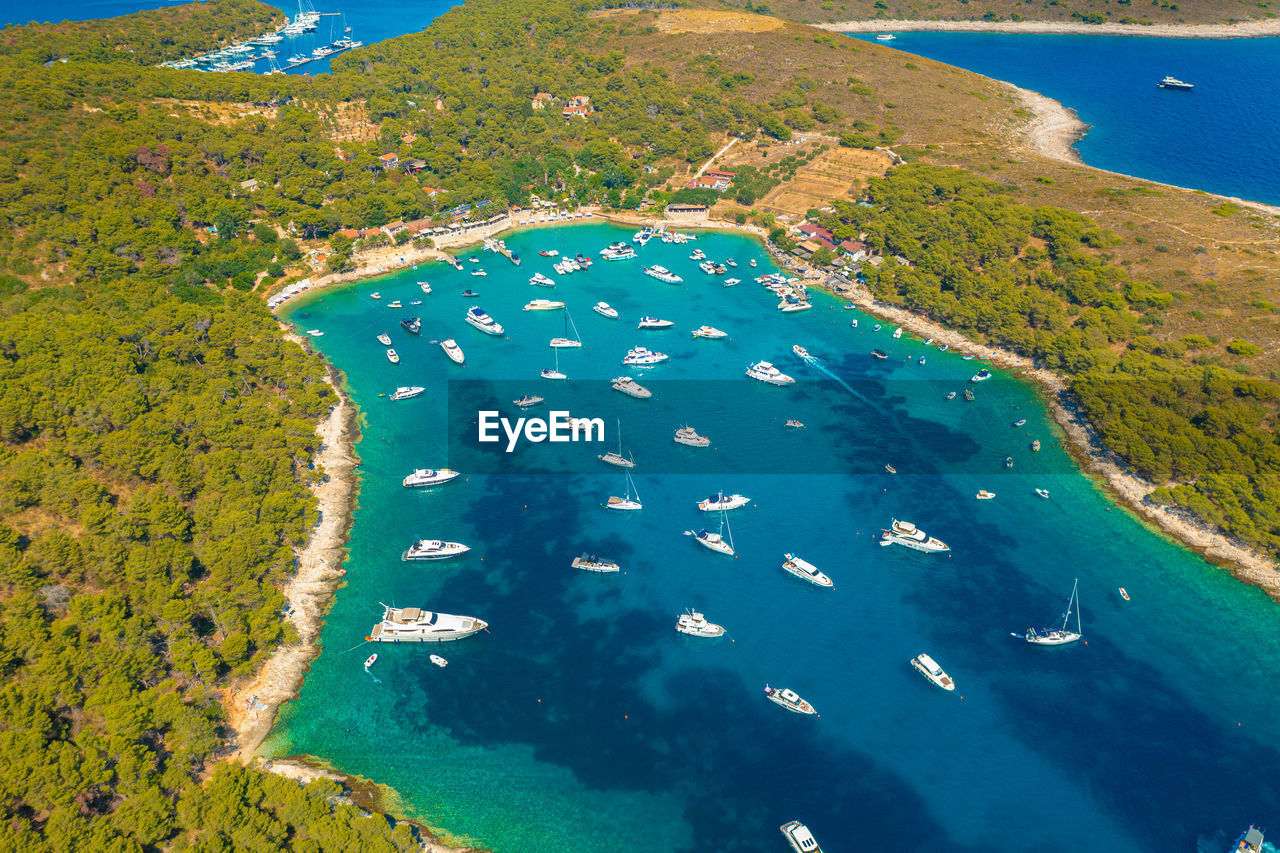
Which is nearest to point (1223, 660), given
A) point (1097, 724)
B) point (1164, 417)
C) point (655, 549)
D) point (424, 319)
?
point (1097, 724)

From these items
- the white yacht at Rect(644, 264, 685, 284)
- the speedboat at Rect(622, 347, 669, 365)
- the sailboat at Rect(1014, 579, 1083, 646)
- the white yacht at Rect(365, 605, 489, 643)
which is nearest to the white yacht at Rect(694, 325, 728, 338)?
the speedboat at Rect(622, 347, 669, 365)

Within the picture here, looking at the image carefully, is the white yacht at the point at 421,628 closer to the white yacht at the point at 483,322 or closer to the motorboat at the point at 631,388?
the motorboat at the point at 631,388

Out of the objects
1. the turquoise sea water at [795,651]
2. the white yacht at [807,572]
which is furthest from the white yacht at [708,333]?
the white yacht at [807,572]

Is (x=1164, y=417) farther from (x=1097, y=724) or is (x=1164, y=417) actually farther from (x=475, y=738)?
(x=475, y=738)

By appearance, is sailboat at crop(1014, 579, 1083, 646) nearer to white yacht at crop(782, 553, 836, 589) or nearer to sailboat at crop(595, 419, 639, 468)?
white yacht at crop(782, 553, 836, 589)

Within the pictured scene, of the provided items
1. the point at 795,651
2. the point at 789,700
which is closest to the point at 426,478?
the point at 795,651

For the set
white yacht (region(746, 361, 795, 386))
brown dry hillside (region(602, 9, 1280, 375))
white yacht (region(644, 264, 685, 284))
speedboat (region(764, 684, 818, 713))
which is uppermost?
brown dry hillside (region(602, 9, 1280, 375))

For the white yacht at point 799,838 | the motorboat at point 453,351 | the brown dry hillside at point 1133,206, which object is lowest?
the white yacht at point 799,838
